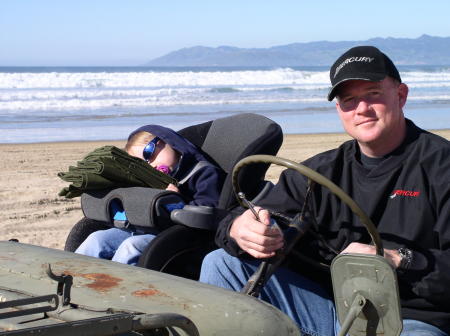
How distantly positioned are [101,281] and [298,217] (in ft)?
2.70

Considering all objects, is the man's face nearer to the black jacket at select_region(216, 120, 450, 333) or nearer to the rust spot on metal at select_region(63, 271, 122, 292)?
the black jacket at select_region(216, 120, 450, 333)

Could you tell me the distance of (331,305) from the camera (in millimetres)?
3137

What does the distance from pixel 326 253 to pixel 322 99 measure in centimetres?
2346

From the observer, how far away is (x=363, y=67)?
9.91 ft

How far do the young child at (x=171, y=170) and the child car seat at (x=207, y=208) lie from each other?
0.34ft

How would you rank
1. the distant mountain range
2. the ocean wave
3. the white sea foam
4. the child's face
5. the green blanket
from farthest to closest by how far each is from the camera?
1. the distant mountain range
2. the white sea foam
3. the ocean wave
4. the child's face
5. the green blanket

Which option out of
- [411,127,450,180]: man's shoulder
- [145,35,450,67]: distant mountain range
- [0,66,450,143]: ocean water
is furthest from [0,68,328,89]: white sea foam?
[145,35,450,67]: distant mountain range

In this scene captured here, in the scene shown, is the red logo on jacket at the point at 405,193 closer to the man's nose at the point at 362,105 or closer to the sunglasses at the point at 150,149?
the man's nose at the point at 362,105

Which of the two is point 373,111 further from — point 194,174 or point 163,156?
point 163,156

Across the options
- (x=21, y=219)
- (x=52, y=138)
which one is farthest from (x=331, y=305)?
(x=52, y=138)

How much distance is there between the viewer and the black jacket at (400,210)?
108 inches

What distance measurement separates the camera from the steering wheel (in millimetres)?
2398

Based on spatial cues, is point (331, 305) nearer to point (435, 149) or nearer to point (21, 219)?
point (435, 149)

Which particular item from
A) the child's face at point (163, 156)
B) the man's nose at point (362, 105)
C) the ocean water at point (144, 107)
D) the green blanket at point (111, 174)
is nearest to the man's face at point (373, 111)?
the man's nose at point (362, 105)
